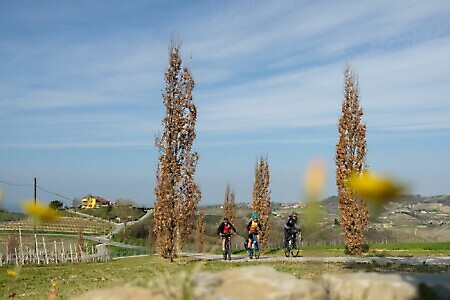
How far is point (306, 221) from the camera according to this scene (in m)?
2.21

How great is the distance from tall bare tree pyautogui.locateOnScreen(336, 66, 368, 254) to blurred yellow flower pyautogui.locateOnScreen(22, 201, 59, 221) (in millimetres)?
22702

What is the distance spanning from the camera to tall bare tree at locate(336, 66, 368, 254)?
25359 millimetres

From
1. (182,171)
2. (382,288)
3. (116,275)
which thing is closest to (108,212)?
(182,171)

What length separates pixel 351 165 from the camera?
2552cm

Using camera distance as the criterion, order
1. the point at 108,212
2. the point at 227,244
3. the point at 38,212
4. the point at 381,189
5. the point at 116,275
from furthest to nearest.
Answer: the point at 108,212
the point at 227,244
the point at 116,275
the point at 38,212
the point at 381,189

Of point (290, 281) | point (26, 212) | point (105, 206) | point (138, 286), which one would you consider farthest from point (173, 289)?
point (105, 206)

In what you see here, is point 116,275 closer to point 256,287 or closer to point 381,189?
point 256,287

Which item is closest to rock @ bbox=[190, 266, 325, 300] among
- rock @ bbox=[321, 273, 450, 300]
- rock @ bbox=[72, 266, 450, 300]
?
rock @ bbox=[72, 266, 450, 300]

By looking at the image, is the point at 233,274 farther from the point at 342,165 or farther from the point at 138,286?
the point at 342,165

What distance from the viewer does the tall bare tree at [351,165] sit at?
83.2 feet

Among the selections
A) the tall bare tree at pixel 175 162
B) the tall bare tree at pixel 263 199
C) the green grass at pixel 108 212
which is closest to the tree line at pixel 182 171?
the tall bare tree at pixel 175 162

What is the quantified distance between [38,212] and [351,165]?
23.3 meters

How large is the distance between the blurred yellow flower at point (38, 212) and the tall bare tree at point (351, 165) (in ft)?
74.5

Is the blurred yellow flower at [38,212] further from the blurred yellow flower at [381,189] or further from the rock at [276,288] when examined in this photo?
the blurred yellow flower at [381,189]
